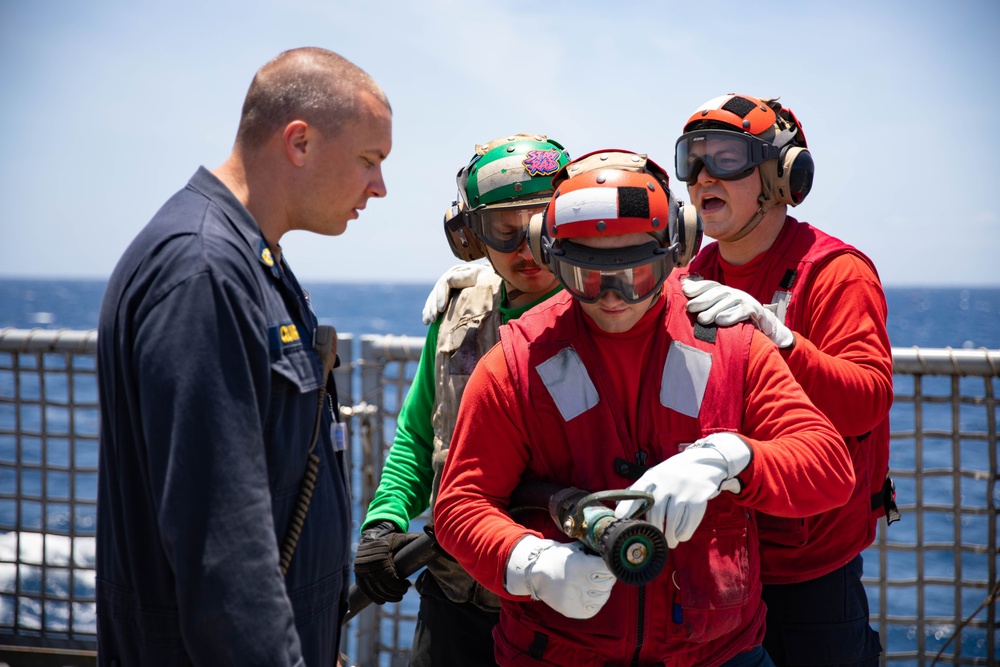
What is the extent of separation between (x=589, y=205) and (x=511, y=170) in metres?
0.79

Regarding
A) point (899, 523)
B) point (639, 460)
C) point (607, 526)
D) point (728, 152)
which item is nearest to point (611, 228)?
point (639, 460)

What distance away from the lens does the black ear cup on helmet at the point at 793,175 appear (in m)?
2.96

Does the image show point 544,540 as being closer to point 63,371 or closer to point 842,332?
point 842,332

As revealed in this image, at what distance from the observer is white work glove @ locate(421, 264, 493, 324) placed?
3.12 meters

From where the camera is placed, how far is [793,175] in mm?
2961

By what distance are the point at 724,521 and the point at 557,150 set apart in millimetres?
1399

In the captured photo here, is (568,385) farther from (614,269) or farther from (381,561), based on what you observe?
(381,561)

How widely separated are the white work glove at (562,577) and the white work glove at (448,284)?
1325 mm

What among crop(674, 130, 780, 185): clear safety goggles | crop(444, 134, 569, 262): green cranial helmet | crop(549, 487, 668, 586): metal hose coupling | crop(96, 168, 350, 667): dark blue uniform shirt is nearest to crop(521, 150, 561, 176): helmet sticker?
crop(444, 134, 569, 262): green cranial helmet

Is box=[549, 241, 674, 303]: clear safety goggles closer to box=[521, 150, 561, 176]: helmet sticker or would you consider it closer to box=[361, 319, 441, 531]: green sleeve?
box=[521, 150, 561, 176]: helmet sticker

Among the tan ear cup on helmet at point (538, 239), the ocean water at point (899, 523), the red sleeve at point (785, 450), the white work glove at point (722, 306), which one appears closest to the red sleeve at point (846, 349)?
the white work glove at point (722, 306)

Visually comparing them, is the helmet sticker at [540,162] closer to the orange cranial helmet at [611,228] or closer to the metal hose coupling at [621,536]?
the orange cranial helmet at [611,228]

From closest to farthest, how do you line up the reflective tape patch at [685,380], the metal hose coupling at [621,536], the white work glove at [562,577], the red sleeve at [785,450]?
1. the metal hose coupling at [621,536]
2. the white work glove at [562,577]
3. the red sleeve at [785,450]
4. the reflective tape patch at [685,380]

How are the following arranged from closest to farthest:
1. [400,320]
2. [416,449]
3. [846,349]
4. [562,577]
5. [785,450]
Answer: [562,577]
[785,450]
[846,349]
[416,449]
[400,320]
